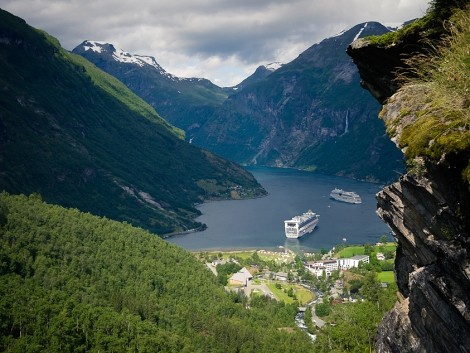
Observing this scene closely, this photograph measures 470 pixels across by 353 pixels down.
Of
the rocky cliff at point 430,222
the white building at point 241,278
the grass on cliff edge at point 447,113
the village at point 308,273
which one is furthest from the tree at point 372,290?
the grass on cliff edge at point 447,113

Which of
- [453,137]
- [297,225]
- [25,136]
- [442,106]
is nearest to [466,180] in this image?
[453,137]

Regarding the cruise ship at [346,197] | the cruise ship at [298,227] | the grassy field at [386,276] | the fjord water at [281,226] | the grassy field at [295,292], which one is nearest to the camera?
the grassy field at [386,276]

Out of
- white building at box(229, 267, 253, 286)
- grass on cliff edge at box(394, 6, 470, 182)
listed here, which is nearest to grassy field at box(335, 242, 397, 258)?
white building at box(229, 267, 253, 286)

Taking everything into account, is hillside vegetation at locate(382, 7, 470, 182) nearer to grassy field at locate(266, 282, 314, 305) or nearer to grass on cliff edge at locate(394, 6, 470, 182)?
grass on cliff edge at locate(394, 6, 470, 182)

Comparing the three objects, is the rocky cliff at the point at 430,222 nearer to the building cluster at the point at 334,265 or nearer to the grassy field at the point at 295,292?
the grassy field at the point at 295,292

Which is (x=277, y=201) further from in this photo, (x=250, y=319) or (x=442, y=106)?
(x=442, y=106)

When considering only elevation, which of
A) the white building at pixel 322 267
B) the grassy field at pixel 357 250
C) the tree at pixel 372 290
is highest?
the grassy field at pixel 357 250

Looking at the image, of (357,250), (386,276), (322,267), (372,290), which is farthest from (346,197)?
(372,290)
